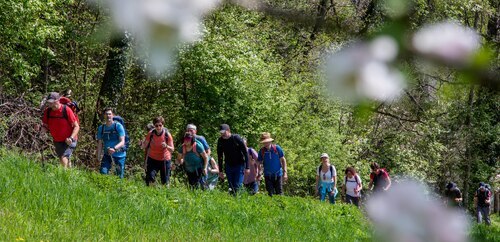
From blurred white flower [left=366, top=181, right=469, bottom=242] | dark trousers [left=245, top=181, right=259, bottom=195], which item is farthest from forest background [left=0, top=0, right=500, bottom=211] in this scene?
blurred white flower [left=366, top=181, right=469, bottom=242]

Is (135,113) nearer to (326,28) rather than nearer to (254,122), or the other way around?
(254,122)

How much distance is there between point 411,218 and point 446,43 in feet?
0.62

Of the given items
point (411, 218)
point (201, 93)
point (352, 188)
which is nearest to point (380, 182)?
point (411, 218)

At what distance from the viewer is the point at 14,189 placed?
6.58 m

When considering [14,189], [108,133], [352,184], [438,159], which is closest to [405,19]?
[14,189]

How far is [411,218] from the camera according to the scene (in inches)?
29.8

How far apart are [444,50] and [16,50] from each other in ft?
37.1

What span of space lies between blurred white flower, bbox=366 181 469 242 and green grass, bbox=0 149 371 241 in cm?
479

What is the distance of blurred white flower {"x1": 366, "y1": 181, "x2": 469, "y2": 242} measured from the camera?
0.75 m

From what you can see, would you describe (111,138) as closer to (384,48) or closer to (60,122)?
(60,122)

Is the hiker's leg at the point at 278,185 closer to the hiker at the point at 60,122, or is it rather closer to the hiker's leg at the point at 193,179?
the hiker's leg at the point at 193,179

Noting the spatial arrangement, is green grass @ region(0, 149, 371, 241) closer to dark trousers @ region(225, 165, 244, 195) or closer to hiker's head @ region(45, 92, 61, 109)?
dark trousers @ region(225, 165, 244, 195)

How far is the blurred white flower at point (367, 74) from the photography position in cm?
75

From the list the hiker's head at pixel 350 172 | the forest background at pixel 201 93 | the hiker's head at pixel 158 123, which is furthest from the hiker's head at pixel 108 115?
the hiker's head at pixel 350 172
